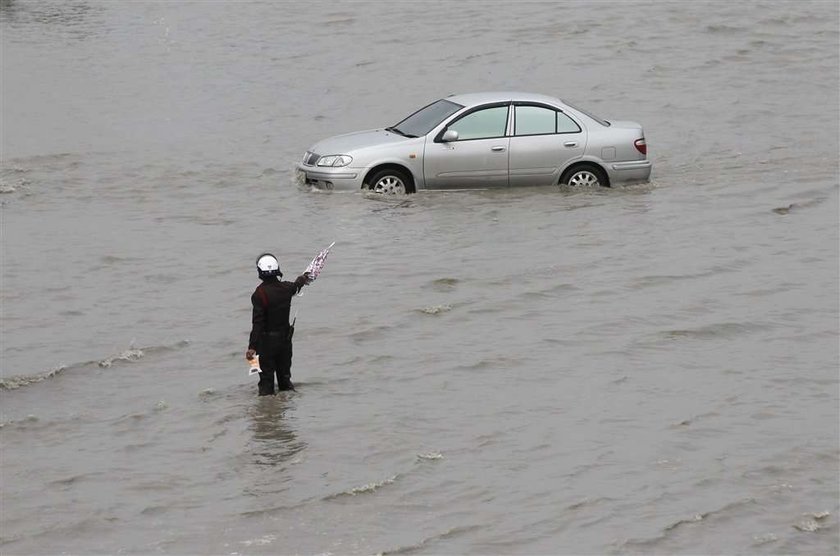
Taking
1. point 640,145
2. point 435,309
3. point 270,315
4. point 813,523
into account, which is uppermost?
point 640,145

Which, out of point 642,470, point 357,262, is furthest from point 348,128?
point 642,470

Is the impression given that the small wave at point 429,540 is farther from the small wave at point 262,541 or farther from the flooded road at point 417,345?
the small wave at point 262,541

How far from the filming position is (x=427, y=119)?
1738 cm

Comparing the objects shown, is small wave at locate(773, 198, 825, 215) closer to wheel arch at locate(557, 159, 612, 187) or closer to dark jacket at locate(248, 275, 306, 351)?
wheel arch at locate(557, 159, 612, 187)

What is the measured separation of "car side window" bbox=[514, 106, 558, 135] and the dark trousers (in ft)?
24.6

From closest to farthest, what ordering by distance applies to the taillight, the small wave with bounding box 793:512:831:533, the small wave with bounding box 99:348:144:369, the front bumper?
1. the small wave with bounding box 793:512:831:533
2. the small wave with bounding box 99:348:144:369
3. the front bumper
4. the taillight

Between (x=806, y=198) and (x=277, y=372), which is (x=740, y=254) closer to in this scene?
(x=806, y=198)

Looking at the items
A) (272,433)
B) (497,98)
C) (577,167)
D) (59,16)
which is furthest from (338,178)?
(59,16)

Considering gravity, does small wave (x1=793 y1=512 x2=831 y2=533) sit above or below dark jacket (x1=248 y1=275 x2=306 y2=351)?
below

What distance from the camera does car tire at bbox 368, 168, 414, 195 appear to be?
16.7 m

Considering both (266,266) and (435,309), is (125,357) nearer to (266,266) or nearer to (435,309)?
(266,266)

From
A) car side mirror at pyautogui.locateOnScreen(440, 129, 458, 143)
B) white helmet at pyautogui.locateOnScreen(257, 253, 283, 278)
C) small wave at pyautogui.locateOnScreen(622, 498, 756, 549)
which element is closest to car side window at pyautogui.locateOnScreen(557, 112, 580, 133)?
car side mirror at pyautogui.locateOnScreen(440, 129, 458, 143)

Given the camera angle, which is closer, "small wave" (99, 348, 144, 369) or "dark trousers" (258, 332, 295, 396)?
"dark trousers" (258, 332, 295, 396)

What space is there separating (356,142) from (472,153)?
58.0 inches
